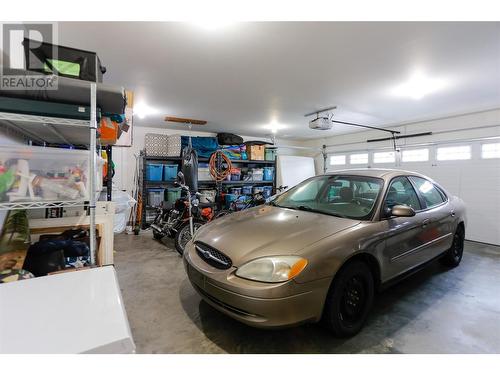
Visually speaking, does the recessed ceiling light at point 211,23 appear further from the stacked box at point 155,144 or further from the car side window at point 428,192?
the stacked box at point 155,144

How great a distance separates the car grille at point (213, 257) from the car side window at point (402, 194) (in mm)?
1532

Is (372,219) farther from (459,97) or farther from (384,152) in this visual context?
(384,152)

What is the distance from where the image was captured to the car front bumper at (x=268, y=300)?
56.8 inches

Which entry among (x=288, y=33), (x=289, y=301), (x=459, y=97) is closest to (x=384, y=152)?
(x=459, y=97)

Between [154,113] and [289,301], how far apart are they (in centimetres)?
432

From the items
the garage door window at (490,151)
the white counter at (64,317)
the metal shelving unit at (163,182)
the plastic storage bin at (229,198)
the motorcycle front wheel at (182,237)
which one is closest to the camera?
the white counter at (64,317)

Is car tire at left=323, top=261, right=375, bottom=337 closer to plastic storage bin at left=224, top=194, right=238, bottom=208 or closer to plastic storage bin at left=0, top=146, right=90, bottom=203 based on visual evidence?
plastic storage bin at left=0, top=146, right=90, bottom=203

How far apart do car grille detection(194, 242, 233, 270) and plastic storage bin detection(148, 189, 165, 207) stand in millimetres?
3637

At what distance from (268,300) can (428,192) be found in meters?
2.44

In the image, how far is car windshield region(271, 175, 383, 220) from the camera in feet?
7.01

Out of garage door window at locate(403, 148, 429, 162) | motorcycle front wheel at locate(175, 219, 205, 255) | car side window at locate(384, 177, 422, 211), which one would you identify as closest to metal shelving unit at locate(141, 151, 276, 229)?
motorcycle front wheel at locate(175, 219, 205, 255)

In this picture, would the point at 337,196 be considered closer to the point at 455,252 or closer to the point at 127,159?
the point at 455,252

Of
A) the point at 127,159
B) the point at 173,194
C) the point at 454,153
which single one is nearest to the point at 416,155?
the point at 454,153

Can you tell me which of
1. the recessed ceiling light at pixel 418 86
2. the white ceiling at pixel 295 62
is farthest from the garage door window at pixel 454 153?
the recessed ceiling light at pixel 418 86
